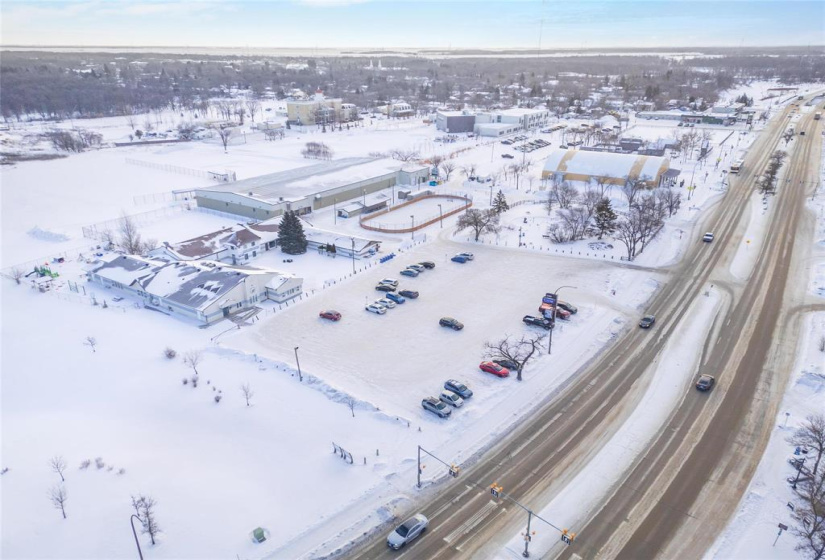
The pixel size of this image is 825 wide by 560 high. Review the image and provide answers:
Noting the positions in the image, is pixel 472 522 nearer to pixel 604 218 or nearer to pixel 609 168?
pixel 604 218

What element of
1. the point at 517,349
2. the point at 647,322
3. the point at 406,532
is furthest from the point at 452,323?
the point at 406,532

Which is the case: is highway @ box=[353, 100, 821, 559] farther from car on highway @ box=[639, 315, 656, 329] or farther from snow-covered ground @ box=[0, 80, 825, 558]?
snow-covered ground @ box=[0, 80, 825, 558]

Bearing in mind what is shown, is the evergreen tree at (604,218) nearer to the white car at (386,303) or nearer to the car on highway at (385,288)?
the car on highway at (385,288)

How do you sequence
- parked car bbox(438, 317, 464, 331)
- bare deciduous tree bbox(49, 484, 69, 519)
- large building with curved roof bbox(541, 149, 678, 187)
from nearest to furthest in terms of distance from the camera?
1. bare deciduous tree bbox(49, 484, 69, 519)
2. parked car bbox(438, 317, 464, 331)
3. large building with curved roof bbox(541, 149, 678, 187)

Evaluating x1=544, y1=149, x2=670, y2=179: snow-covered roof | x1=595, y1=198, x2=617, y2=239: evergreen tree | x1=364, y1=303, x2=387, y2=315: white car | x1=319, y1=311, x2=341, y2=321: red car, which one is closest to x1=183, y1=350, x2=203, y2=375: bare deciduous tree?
x1=319, y1=311, x2=341, y2=321: red car

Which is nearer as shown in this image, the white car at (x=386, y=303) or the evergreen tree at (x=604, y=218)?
the white car at (x=386, y=303)

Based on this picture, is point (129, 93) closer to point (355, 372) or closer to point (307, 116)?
point (307, 116)

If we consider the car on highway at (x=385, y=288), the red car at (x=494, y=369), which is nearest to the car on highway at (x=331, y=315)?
the car on highway at (x=385, y=288)

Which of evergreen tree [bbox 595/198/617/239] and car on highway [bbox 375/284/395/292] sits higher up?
evergreen tree [bbox 595/198/617/239]
